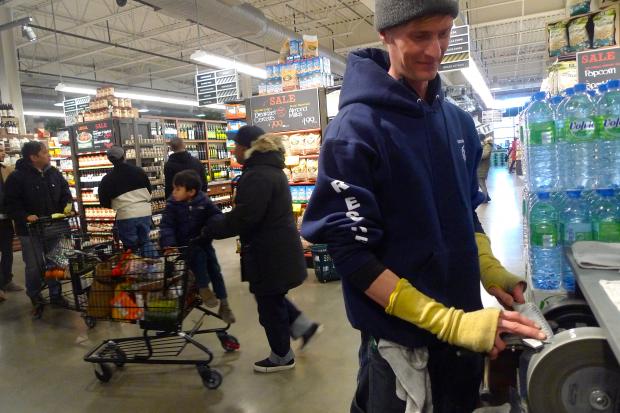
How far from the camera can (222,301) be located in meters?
3.99

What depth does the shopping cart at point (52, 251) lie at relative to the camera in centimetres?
491

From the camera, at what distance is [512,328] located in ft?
3.50

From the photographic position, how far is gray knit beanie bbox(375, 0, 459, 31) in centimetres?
106

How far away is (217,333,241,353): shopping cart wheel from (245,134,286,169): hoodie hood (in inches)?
57.6

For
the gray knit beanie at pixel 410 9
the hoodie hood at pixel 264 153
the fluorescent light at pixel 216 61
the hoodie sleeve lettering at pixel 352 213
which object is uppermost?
the fluorescent light at pixel 216 61

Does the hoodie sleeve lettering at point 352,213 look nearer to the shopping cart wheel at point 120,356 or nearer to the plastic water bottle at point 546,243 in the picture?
the plastic water bottle at point 546,243

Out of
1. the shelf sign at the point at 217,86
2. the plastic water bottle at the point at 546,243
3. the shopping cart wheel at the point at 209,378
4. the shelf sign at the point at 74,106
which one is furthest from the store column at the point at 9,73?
the plastic water bottle at the point at 546,243

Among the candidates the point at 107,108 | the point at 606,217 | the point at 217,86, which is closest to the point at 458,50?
the point at 217,86

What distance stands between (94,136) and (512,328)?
9196 millimetres

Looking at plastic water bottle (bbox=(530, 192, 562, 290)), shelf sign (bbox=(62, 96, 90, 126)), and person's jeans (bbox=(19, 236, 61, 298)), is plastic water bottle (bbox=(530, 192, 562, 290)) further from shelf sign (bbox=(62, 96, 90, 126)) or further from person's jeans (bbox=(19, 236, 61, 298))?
shelf sign (bbox=(62, 96, 90, 126))

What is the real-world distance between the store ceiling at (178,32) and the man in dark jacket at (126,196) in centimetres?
378

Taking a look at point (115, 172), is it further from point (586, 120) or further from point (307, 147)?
point (586, 120)

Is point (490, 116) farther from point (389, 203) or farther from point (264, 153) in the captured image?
point (389, 203)

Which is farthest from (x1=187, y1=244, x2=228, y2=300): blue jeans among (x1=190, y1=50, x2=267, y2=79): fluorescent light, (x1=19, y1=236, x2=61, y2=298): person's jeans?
(x1=190, y1=50, x2=267, y2=79): fluorescent light
